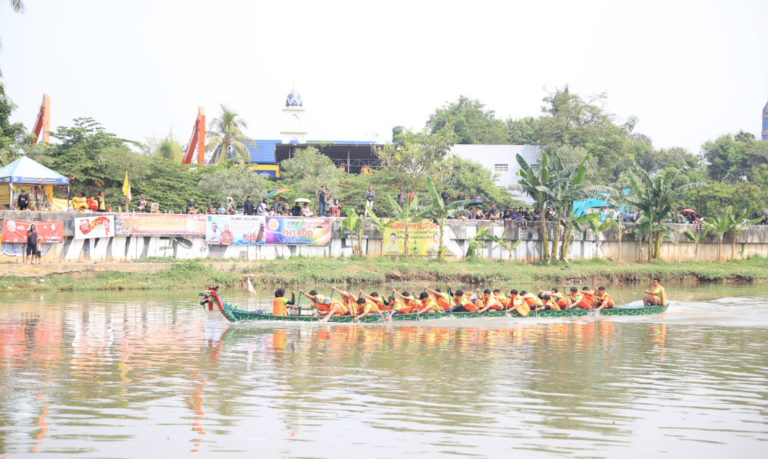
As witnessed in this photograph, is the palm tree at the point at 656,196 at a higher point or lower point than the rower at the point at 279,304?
higher

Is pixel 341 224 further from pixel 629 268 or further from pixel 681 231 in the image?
pixel 681 231

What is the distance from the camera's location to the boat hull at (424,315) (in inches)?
727

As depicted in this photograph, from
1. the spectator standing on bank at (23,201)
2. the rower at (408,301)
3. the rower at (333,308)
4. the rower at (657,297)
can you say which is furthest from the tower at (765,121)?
the spectator standing on bank at (23,201)

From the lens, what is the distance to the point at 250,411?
10.6 meters

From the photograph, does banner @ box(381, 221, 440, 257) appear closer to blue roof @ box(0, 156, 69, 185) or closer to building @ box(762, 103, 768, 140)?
blue roof @ box(0, 156, 69, 185)

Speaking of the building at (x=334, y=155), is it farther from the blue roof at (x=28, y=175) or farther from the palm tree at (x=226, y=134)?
the blue roof at (x=28, y=175)

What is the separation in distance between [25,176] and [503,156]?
3106 cm

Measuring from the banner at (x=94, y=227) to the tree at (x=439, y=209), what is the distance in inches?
505

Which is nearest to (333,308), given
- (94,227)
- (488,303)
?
(488,303)

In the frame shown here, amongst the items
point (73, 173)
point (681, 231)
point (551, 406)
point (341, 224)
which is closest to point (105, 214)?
point (73, 173)

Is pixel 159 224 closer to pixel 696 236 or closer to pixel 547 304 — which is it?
pixel 547 304

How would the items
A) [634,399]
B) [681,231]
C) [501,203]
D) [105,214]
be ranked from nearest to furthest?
[634,399] < [105,214] < [681,231] < [501,203]

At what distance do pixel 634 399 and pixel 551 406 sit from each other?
59.8 inches

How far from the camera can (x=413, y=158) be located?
41.7 m
